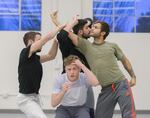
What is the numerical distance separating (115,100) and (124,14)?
2.08 meters

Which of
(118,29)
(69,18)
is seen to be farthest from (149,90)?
(69,18)

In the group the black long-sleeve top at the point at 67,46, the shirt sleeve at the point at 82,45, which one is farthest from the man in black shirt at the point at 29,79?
the shirt sleeve at the point at 82,45

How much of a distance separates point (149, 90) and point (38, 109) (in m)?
2.15

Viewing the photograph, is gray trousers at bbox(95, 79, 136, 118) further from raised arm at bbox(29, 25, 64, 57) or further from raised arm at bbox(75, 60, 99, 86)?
raised arm at bbox(29, 25, 64, 57)

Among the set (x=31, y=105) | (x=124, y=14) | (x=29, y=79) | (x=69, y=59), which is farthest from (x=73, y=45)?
(x=124, y=14)

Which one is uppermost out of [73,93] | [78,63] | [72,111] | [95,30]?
[95,30]

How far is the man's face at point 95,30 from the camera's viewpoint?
389 centimetres

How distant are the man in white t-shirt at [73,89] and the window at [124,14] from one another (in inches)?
76.2

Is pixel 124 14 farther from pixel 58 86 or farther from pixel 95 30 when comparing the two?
pixel 58 86

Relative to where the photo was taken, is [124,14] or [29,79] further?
[124,14]

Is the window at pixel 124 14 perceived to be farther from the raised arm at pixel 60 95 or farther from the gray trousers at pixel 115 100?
the raised arm at pixel 60 95

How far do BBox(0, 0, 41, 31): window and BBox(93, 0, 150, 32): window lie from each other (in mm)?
770

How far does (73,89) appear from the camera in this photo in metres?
3.82

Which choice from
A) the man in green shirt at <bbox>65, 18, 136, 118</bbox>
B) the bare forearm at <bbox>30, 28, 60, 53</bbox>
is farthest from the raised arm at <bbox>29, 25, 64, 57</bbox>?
the man in green shirt at <bbox>65, 18, 136, 118</bbox>
